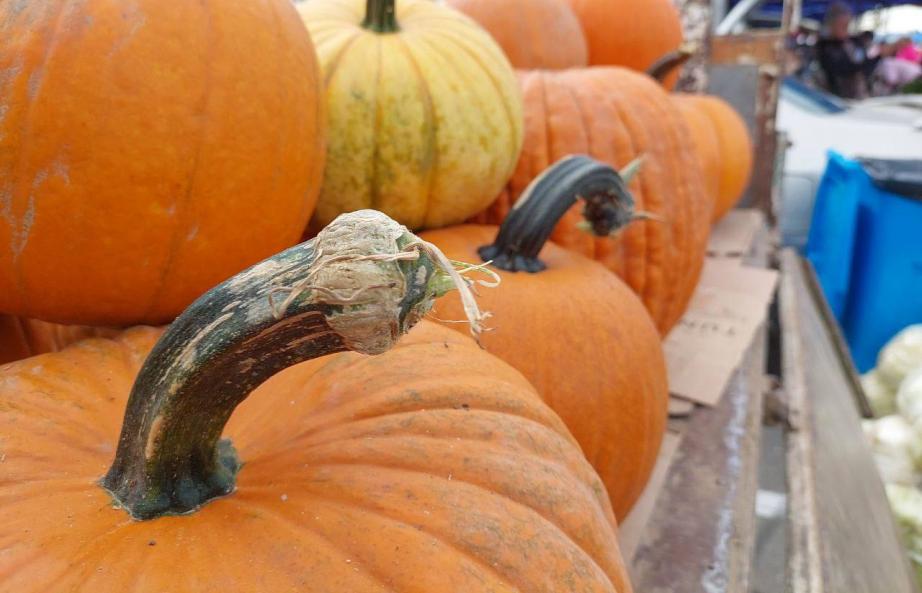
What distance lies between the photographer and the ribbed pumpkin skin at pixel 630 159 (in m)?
1.39

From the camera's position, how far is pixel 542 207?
3.37 ft

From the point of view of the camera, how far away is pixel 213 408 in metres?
0.50

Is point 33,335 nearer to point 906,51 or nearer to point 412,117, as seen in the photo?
point 412,117

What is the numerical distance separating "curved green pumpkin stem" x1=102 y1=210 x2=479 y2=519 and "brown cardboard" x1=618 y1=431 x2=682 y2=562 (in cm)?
69

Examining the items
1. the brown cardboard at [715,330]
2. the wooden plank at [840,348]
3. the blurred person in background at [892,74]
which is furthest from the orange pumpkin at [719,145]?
the blurred person in background at [892,74]

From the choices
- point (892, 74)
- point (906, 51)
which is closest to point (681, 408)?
point (892, 74)

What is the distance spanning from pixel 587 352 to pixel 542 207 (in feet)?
0.71

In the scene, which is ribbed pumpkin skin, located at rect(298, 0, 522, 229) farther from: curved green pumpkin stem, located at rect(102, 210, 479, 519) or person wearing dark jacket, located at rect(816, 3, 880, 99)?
person wearing dark jacket, located at rect(816, 3, 880, 99)

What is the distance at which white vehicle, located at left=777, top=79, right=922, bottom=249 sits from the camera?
3.88 metres

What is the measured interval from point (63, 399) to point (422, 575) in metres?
0.36

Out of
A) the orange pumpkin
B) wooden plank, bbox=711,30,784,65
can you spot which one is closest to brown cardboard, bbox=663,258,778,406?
the orange pumpkin

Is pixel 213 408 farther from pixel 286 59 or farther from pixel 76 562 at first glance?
pixel 286 59

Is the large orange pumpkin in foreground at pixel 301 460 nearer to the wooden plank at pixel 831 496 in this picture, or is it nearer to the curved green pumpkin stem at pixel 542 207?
the curved green pumpkin stem at pixel 542 207

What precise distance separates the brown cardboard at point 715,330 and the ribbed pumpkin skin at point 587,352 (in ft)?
1.48
